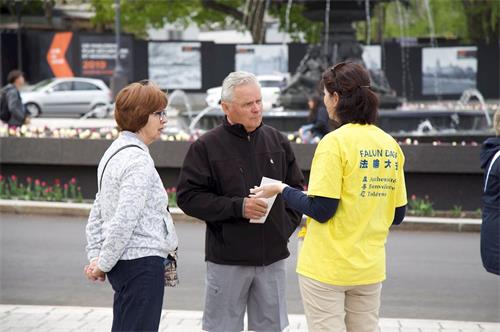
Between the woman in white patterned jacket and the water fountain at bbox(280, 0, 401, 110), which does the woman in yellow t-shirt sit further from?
the water fountain at bbox(280, 0, 401, 110)

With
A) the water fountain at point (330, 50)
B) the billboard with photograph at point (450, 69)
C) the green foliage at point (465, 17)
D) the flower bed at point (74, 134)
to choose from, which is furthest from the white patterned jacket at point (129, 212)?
the green foliage at point (465, 17)

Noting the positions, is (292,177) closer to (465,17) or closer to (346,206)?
(346,206)

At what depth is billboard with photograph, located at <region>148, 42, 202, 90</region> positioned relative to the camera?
137ft

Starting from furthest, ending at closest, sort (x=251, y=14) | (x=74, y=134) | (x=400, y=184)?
(x=251, y=14) < (x=74, y=134) < (x=400, y=184)

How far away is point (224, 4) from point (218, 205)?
140ft

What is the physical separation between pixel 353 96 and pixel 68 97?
33762 mm

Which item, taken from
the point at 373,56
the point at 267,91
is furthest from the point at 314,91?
the point at 373,56

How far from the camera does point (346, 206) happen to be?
4.86 metres

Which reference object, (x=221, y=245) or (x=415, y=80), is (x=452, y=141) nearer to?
(x=221, y=245)

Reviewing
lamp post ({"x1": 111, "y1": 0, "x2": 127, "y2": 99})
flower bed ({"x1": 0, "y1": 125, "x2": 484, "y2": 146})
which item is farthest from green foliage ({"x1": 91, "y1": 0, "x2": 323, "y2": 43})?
flower bed ({"x1": 0, "y1": 125, "x2": 484, "y2": 146})

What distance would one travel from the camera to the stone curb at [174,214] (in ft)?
42.2

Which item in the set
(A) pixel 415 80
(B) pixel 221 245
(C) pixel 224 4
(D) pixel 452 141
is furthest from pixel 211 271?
(C) pixel 224 4

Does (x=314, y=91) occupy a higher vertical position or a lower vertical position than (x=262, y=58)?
lower

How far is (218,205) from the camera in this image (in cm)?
530
